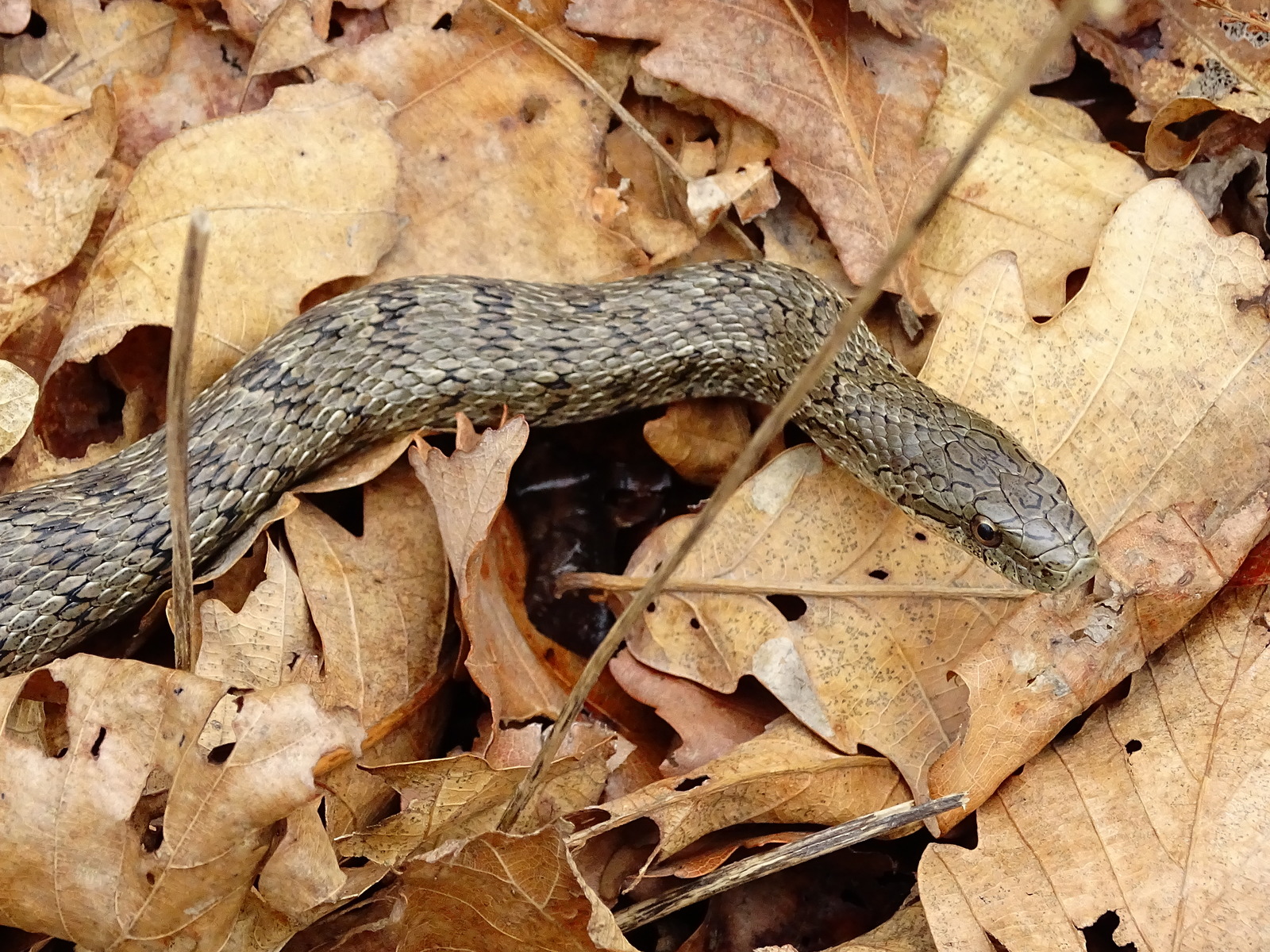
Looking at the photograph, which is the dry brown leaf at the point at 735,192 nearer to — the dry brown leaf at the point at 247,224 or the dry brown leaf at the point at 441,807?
the dry brown leaf at the point at 247,224

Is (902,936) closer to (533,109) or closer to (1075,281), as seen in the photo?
(1075,281)

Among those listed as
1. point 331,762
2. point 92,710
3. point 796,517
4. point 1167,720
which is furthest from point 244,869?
point 1167,720

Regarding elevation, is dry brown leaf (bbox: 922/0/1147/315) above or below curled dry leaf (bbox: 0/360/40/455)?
above

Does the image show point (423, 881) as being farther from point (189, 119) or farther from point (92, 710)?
point (189, 119)

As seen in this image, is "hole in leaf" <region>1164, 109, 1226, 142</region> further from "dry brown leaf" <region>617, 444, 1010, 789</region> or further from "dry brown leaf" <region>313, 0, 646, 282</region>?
"dry brown leaf" <region>313, 0, 646, 282</region>

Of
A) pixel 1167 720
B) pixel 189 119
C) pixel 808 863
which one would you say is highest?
pixel 189 119

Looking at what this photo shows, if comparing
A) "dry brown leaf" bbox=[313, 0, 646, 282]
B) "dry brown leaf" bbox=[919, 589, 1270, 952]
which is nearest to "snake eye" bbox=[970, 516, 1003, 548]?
"dry brown leaf" bbox=[919, 589, 1270, 952]

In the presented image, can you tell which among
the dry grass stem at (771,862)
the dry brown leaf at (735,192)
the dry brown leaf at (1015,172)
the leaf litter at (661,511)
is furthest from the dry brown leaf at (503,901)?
the dry brown leaf at (1015,172)
